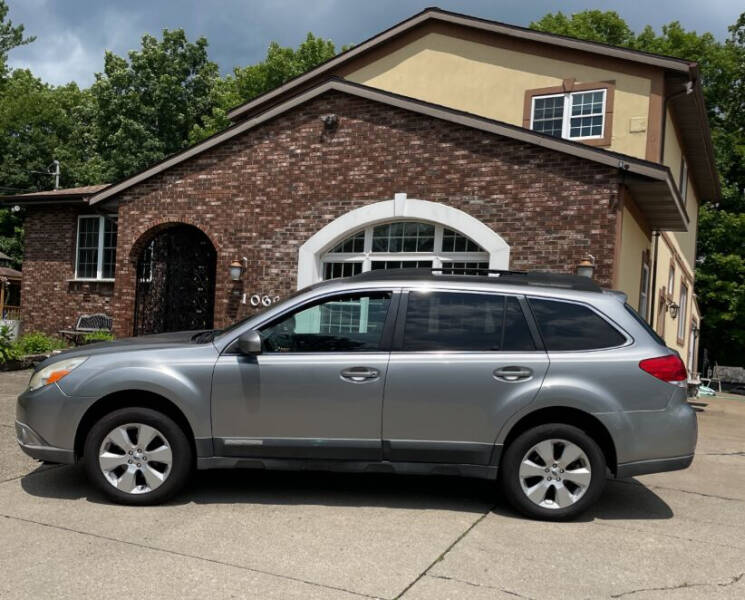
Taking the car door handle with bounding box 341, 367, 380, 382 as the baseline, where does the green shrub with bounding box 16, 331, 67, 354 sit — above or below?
below

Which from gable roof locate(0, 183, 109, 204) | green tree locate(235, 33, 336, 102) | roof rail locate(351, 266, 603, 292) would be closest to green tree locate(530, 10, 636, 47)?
green tree locate(235, 33, 336, 102)

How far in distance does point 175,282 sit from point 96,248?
15.4 ft

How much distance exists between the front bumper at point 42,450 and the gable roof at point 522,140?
7.67 m

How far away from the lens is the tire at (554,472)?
4.99m

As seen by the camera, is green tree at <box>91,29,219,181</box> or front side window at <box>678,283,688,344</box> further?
green tree at <box>91,29,219,181</box>

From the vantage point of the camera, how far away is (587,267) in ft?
31.3

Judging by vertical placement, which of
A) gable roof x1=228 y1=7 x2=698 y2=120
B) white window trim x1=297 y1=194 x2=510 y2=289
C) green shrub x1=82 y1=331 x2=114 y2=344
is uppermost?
gable roof x1=228 y1=7 x2=698 y2=120

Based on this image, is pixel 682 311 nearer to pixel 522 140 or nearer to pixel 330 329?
pixel 522 140

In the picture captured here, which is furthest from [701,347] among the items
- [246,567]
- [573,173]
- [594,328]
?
[246,567]

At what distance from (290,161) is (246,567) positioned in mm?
8875

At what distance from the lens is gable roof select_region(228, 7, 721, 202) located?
46.2 feet

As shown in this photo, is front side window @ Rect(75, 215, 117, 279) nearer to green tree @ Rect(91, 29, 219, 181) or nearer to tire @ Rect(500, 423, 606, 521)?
tire @ Rect(500, 423, 606, 521)

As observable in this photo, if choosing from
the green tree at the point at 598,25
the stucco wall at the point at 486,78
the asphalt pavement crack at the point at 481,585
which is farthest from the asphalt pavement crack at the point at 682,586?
the green tree at the point at 598,25

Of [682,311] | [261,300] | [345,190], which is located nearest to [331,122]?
[345,190]
